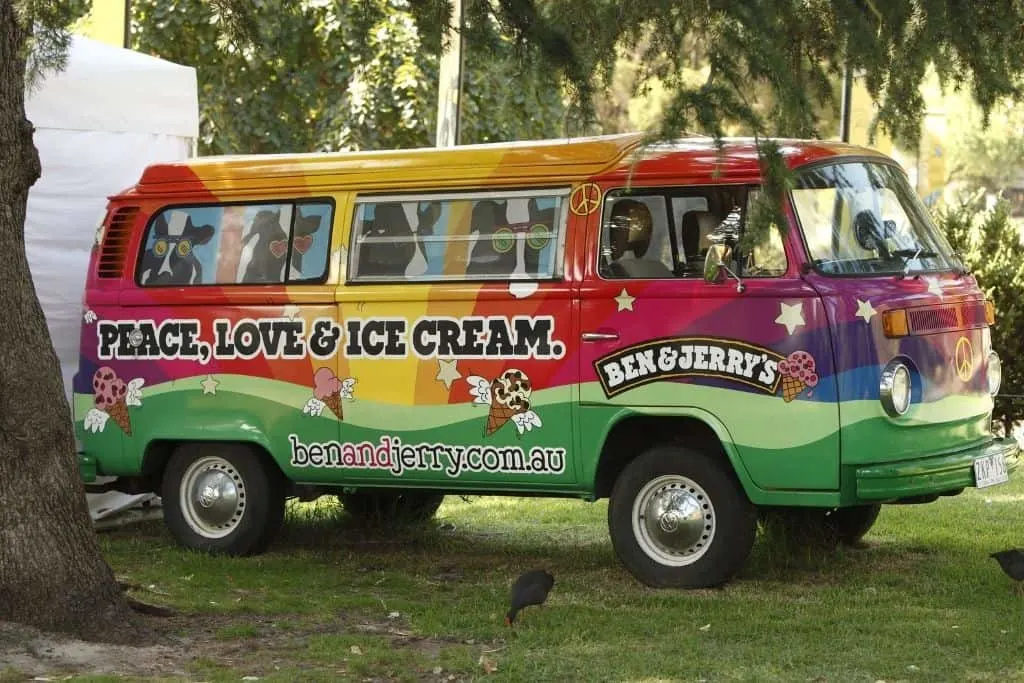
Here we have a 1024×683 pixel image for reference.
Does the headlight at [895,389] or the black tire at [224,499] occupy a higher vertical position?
the headlight at [895,389]

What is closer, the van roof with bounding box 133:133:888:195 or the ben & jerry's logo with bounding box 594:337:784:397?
the ben & jerry's logo with bounding box 594:337:784:397

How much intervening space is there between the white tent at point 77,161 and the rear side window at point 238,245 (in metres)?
1.31

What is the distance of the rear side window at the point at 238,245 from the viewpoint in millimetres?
9250

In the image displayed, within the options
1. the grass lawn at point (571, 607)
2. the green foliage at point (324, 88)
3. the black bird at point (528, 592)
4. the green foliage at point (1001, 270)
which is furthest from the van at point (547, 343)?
the green foliage at point (324, 88)

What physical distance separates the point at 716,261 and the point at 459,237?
1.57m

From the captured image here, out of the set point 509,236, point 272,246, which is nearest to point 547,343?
point 509,236

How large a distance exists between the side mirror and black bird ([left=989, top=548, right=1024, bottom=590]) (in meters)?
1.89

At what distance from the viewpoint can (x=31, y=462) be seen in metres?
A: 7.46

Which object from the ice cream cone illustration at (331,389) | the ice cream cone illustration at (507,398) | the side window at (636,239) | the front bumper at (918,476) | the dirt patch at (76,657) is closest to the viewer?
the dirt patch at (76,657)

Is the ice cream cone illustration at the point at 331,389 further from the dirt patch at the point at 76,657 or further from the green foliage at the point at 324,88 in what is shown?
the green foliage at the point at 324,88

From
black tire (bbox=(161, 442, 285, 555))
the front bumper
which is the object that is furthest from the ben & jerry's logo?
black tire (bbox=(161, 442, 285, 555))

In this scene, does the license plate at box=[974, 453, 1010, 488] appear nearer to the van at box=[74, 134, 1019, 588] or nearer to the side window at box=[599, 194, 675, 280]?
the van at box=[74, 134, 1019, 588]

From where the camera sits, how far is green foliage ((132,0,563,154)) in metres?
21.9

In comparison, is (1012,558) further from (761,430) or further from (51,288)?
(51,288)
